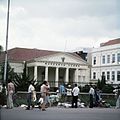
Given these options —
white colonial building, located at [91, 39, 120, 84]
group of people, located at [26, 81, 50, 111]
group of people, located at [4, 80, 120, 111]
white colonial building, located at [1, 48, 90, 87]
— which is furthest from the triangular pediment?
group of people, located at [26, 81, 50, 111]

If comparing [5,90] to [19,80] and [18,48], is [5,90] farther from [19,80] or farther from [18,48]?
[18,48]

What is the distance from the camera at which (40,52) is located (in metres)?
73.3

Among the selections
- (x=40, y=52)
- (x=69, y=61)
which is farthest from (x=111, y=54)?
(x=40, y=52)

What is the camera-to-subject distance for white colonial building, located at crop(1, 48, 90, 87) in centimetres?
6669

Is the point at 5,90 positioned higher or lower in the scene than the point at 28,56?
lower

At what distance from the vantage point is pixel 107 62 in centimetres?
6688

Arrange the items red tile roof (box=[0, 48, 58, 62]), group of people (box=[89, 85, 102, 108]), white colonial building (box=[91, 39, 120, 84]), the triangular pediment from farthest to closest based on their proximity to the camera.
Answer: red tile roof (box=[0, 48, 58, 62]) → the triangular pediment → white colonial building (box=[91, 39, 120, 84]) → group of people (box=[89, 85, 102, 108])

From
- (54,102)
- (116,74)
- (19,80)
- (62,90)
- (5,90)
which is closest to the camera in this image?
(5,90)

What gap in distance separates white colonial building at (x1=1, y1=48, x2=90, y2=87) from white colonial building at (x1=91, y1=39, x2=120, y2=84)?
1895 mm

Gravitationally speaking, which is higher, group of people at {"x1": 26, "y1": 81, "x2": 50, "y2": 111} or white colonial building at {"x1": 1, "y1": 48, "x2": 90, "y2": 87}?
white colonial building at {"x1": 1, "y1": 48, "x2": 90, "y2": 87}

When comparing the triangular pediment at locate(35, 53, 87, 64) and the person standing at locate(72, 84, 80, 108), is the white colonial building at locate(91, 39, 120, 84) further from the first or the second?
the person standing at locate(72, 84, 80, 108)

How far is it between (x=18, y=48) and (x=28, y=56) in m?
3.56

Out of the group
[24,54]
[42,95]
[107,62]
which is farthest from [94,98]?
[24,54]

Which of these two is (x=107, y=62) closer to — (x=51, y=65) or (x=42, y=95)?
(x=51, y=65)
